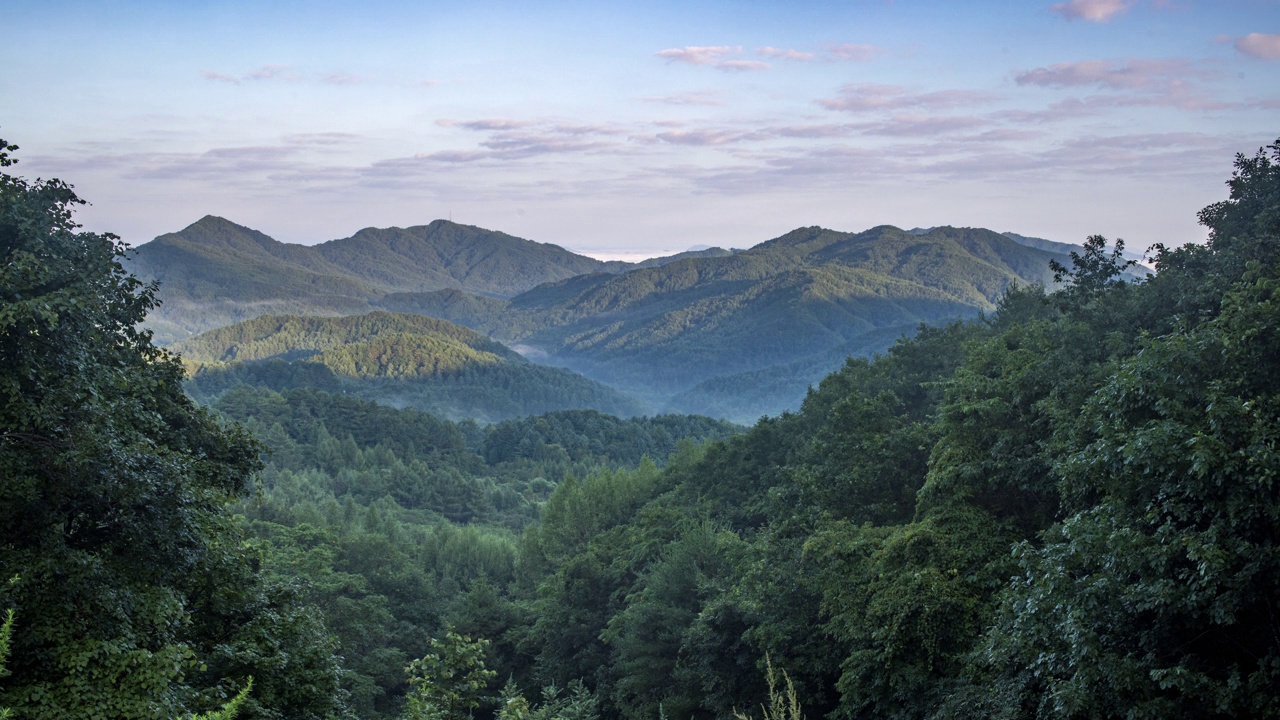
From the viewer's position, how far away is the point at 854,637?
22062 millimetres

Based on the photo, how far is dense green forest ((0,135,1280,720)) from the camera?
13.7 metres

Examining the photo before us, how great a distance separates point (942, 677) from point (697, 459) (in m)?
37.3

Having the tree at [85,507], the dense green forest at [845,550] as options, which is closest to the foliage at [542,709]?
the dense green forest at [845,550]

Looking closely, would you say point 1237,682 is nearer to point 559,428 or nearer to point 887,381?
point 887,381

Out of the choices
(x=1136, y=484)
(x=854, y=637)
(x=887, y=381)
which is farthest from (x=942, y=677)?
(x=887, y=381)

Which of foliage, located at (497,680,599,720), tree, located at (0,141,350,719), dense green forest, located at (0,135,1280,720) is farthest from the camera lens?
foliage, located at (497,680,599,720)

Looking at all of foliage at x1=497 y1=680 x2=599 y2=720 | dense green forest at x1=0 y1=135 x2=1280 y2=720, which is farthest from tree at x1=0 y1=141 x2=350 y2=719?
foliage at x1=497 y1=680 x2=599 y2=720

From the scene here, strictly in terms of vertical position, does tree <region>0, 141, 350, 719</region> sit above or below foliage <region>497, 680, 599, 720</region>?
above

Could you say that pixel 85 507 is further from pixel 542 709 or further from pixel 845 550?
pixel 845 550

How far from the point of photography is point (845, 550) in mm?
25969

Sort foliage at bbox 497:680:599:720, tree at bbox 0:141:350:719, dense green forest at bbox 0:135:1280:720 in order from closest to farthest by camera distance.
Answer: tree at bbox 0:141:350:719, dense green forest at bbox 0:135:1280:720, foliage at bbox 497:680:599:720

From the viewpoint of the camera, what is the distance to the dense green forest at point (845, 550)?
13.7 metres

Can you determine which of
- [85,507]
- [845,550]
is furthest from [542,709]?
[85,507]

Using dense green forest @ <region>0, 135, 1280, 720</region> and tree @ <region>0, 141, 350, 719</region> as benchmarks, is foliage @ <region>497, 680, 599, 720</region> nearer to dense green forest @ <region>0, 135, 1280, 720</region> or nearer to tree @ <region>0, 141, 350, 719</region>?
dense green forest @ <region>0, 135, 1280, 720</region>
